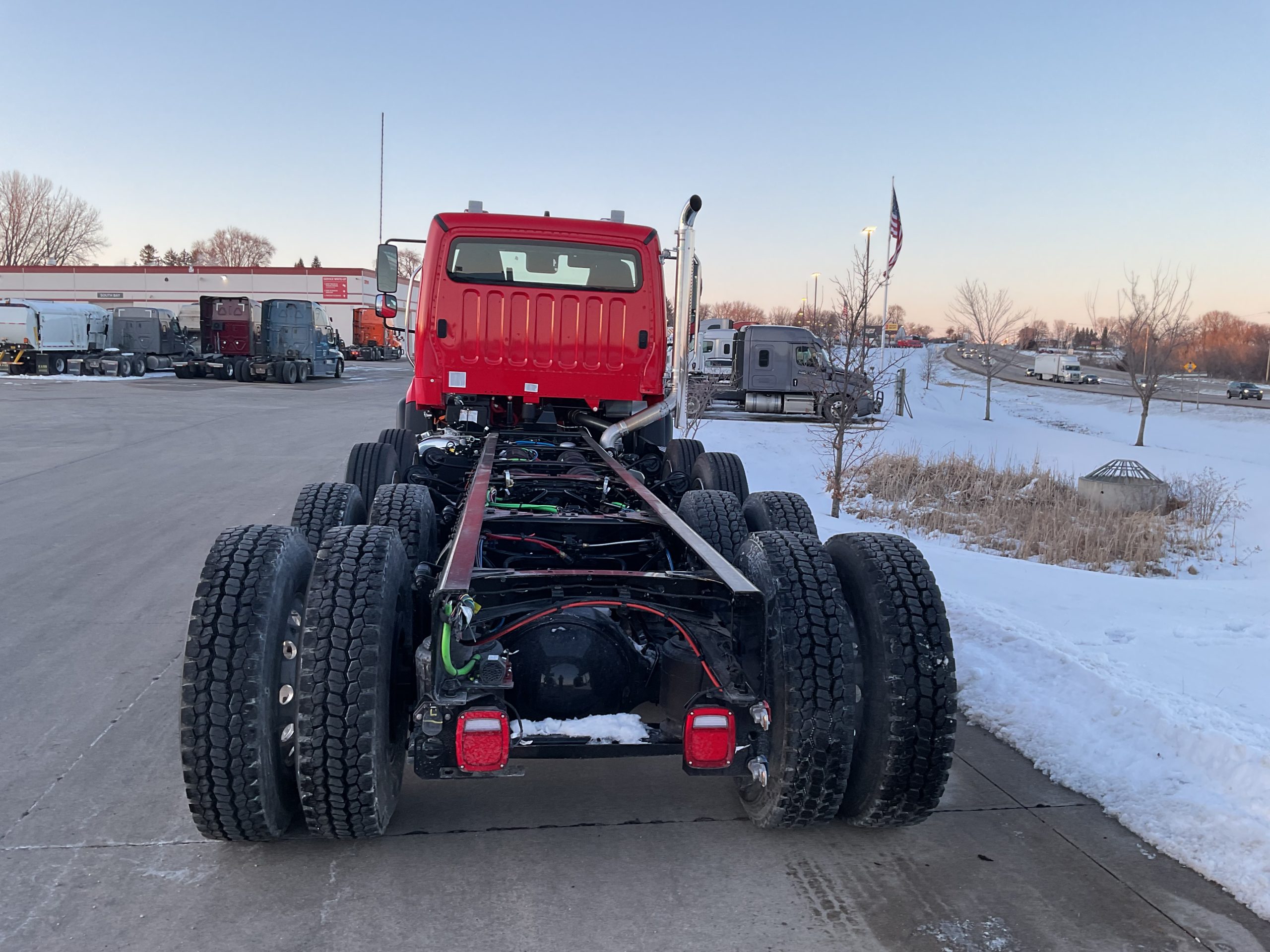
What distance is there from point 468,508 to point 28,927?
225cm

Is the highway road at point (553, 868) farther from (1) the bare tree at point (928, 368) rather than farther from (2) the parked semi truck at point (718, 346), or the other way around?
(1) the bare tree at point (928, 368)

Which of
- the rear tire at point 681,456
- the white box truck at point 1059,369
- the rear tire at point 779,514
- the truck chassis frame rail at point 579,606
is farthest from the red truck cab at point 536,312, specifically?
the white box truck at point 1059,369

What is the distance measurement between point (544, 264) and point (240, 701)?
5.25 metres

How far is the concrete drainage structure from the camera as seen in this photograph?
13.4 metres

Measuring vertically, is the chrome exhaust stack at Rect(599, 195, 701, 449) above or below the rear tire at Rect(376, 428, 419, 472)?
above

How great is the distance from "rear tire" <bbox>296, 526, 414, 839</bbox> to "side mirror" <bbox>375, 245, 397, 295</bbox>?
4.93 meters

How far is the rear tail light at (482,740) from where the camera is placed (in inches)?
113

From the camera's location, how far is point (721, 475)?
7098 mm

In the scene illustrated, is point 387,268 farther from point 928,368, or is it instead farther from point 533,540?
point 928,368

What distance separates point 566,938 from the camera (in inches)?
110

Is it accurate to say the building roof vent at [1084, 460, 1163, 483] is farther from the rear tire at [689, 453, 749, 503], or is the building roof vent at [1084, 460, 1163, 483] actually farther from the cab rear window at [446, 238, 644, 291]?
the cab rear window at [446, 238, 644, 291]

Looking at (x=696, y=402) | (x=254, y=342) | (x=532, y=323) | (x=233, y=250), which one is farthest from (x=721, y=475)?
(x=233, y=250)

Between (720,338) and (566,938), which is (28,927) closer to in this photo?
(566,938)

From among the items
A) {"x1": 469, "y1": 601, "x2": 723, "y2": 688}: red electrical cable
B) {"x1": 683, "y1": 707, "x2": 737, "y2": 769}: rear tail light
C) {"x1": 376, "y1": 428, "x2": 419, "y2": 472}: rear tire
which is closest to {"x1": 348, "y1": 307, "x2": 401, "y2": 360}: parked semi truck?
{"x1": 376, "y1": 428, "x2": 419, "y2": 472}: rear tire
